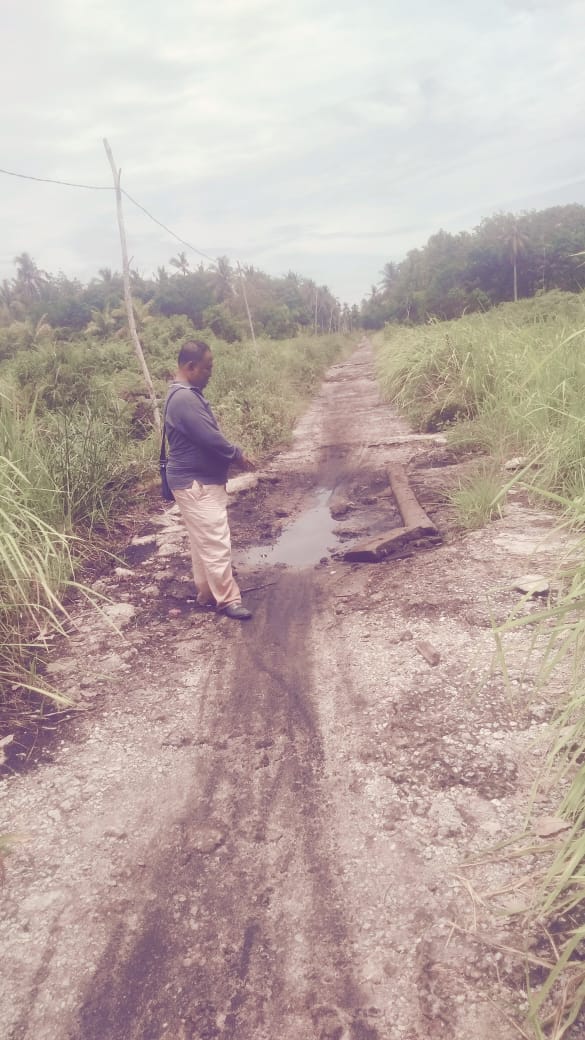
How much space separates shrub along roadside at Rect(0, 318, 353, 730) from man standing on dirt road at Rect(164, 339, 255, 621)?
32.1 inches

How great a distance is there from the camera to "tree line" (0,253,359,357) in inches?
966

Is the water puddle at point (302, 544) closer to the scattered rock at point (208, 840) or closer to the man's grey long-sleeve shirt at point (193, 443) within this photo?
the man's grey long-sleeve shirt at point (193, 443)

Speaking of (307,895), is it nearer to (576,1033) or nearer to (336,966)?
(336,966)

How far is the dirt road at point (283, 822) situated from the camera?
1.59m

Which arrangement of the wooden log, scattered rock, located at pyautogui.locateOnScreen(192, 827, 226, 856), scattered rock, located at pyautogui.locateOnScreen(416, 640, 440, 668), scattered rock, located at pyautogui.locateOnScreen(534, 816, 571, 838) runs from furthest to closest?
1. the wooden log
2. scattered rock, located at pyautogui.locateOnScreen(416, 640, 440, 668)
3. scattered rock, located at pyautogui.locateOnScreen(192, 827, 226, 856)
4. scattered rock, located at pyautogui.locateOnScreen(534, 816, 571, 838)

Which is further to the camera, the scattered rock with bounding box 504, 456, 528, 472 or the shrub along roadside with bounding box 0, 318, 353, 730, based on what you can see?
the scattered rock with bounding box 504, 456, 528, 472

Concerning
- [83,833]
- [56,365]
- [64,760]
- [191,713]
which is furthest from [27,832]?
[56,365]

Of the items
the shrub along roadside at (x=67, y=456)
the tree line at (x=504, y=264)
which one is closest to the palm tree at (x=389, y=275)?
the tree line at (x=504, y=264)

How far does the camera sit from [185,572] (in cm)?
457

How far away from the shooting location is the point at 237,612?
377 cm

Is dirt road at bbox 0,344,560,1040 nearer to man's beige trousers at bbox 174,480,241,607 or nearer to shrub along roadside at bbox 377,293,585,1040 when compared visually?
shrub along roadside at bbox 377,293,585,1040

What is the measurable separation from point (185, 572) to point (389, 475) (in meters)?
2.66

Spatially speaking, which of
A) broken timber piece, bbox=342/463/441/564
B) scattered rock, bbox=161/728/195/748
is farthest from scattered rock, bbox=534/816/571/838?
broken timber piece, bbox=342/463/441/564

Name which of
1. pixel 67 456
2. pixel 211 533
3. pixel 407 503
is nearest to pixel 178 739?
pixel 211 533
